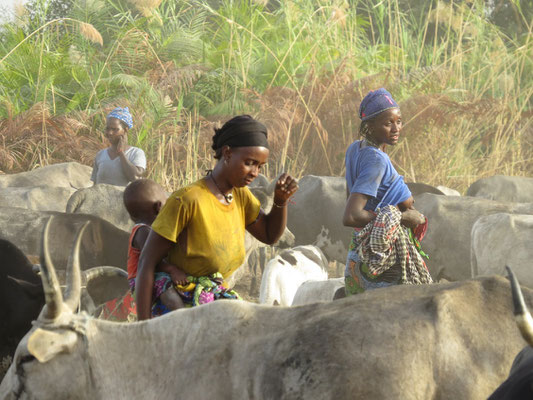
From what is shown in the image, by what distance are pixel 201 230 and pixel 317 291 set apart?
340 cm

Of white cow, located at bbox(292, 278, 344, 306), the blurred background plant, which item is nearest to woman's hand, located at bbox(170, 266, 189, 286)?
white cow, located at bbox(292, 278, 344, 306)

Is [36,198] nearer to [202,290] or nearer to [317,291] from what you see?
[317,291]

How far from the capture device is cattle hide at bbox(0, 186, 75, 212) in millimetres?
9828

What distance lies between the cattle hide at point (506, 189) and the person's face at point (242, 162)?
7851 millimetres

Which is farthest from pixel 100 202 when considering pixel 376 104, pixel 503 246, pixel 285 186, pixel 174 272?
pixel 285 186

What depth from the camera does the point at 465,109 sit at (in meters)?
11.7

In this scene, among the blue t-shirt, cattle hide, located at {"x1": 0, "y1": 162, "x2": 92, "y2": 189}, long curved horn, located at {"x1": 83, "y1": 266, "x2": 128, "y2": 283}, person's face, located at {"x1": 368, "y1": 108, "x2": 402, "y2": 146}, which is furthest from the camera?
cattle hide, located at {"x1": 0, "y1": 162, "x2": 92, "y2": 189}

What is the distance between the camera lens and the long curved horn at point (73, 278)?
250 cm

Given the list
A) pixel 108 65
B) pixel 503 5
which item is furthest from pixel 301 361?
pixel 503 5

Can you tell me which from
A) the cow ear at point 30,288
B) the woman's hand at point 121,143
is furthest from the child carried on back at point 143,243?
the woman's hand at point 121,143

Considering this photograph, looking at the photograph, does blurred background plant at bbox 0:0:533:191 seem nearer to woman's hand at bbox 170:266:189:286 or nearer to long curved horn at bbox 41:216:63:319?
woman's hand at bbox 170:266:189:286

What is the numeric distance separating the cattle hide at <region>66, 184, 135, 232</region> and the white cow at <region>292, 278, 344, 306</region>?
124 inches

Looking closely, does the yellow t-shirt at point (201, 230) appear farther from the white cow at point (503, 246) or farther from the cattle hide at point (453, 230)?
the cattle hide at point (453, 230)

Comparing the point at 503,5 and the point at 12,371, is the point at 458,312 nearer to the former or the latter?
the point at 12,371
